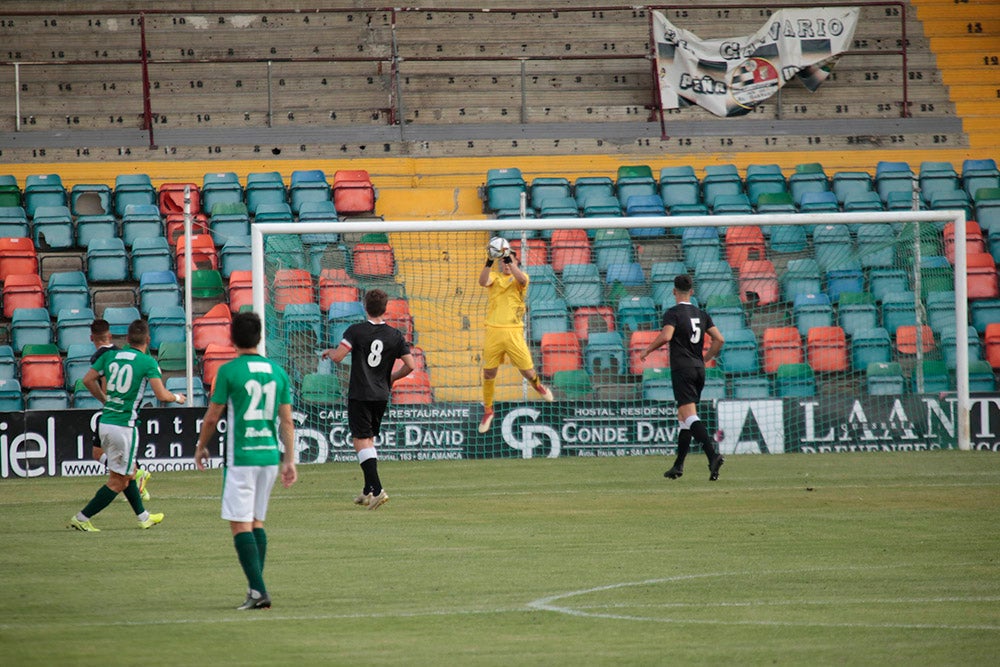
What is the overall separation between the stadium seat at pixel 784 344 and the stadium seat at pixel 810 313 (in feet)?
0.49

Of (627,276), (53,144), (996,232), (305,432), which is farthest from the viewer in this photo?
(53,144)

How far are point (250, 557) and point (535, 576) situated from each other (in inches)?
80.8

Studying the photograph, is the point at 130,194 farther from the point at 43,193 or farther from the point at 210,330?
the point at 210,330

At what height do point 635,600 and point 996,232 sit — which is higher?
point 996,232

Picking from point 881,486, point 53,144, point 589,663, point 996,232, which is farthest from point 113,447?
point 996,232

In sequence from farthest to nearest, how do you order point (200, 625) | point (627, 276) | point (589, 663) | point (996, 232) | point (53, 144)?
point (53, 144) < point (996, 232) < point (627, 276) < point (200, 625) < point (589, 663)

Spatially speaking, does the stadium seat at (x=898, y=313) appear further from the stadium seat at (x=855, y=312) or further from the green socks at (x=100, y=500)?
the green socks at (x=100, y=500)

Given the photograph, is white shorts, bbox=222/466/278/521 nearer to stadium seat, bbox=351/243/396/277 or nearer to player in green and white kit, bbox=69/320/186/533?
player in green and white kit, bbox=69/320/186/533

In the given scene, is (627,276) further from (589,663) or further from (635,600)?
(589,663)

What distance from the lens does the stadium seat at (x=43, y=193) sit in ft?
68.5

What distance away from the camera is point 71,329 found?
742 inches

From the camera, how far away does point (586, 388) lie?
60.0 ft

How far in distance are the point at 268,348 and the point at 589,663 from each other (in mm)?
12022

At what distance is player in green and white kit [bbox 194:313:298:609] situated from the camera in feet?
24.7
